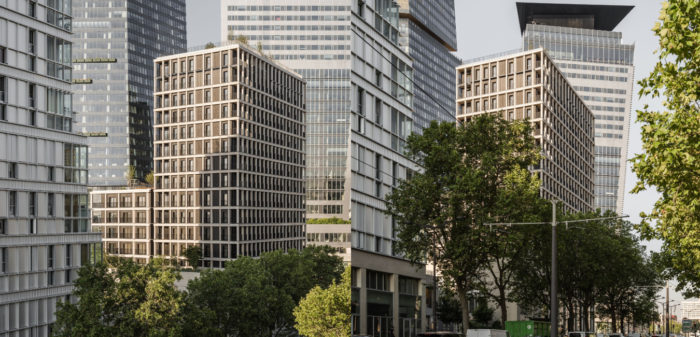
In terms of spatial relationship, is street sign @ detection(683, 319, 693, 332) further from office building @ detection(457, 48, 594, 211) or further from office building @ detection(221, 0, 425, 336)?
office building @ detection(221, 0, 425, 336)

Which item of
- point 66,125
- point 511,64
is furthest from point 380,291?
point 511,64

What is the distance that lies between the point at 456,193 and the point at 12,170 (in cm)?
3047

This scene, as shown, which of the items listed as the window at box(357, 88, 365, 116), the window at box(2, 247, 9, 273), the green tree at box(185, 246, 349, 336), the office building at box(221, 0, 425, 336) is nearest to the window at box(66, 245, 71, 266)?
the window at box(2, 247, 9, 273)

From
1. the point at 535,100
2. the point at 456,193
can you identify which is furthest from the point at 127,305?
the point at 535,100

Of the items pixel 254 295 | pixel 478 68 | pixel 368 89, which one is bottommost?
pixel 254 295

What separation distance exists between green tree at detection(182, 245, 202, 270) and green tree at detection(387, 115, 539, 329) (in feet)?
42.3

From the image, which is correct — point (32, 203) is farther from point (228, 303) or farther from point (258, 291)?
point (258, 291)

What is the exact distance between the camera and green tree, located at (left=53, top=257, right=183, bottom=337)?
4291 centimetres

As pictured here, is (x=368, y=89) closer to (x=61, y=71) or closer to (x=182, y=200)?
(x=182, y=200)

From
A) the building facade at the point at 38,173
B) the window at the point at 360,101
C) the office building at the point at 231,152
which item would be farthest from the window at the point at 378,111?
the building facade at the point at 38,173

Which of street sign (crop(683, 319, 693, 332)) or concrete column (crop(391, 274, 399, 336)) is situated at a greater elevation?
concrete column (crop(391, 274, 399, 336))

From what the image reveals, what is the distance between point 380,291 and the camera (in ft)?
119

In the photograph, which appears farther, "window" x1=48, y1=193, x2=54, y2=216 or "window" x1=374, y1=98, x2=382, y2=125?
"window" x1=48, y1=193, x2=54, y2=216

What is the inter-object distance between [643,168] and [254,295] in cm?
2427
